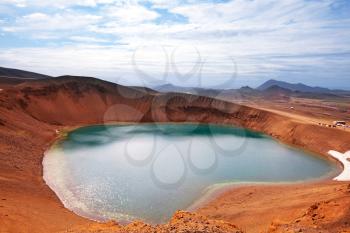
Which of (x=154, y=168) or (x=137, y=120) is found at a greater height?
(x=137, y=120)

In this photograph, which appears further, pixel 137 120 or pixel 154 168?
pixel 137 120

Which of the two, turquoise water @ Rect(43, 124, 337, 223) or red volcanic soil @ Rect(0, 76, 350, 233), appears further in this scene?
→ turquoise water @ Rect(43, 124, 337, 223)

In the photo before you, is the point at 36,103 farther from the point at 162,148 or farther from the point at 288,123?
the point at 288,123

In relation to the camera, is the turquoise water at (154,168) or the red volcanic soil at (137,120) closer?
the red volcanic soil at (137,120)

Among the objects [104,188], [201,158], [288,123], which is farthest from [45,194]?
[288,123]
